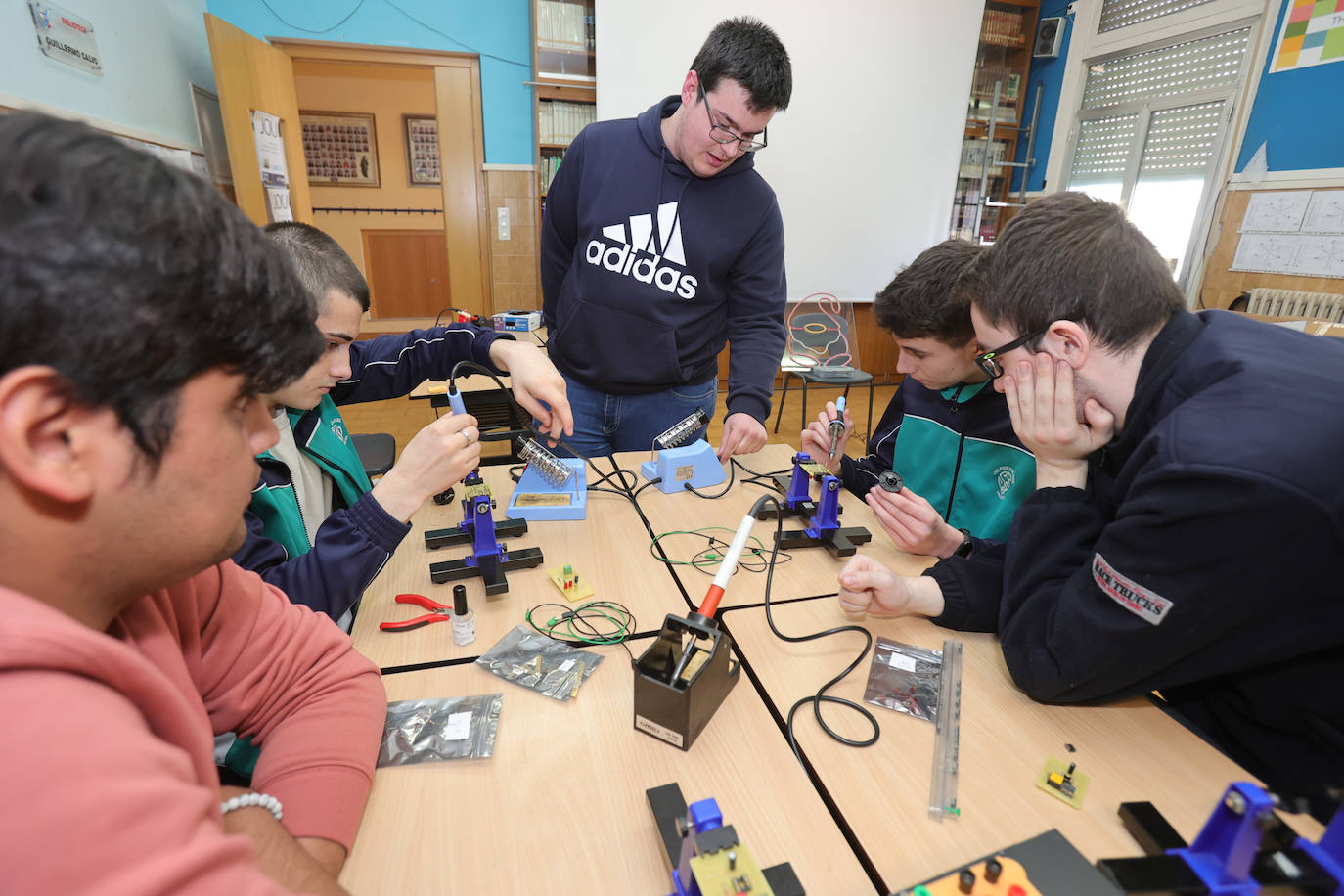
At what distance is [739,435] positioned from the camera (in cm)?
169

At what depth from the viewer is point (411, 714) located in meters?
0.85

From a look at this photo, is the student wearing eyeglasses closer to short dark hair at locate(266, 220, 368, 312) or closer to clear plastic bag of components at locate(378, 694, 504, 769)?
clear plastic bag of components at locate(378, 694, 504, 769)

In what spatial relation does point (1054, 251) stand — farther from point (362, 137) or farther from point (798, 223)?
point (362, 137)

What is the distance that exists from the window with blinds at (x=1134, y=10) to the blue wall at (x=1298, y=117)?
0.76 metres

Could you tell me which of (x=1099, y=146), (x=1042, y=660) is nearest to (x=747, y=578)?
(x=1042, y=660)

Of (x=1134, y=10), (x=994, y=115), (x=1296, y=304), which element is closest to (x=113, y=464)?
(x=1296, y=304)

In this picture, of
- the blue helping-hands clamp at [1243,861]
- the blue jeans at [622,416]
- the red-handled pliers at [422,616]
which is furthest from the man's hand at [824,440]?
the blue helping-hands clamp at [1243,861]

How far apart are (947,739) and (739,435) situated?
3.19 ft

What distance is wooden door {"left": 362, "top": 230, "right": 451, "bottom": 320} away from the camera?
6473 mm

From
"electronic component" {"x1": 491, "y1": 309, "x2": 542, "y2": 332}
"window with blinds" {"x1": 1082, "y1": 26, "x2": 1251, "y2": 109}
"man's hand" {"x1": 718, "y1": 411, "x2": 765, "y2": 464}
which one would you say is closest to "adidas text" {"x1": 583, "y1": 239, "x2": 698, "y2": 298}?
"man's hand" {"x1": 718, "y1": 411, "x2": 765, "y2": 464}

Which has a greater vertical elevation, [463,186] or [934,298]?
[463,186]

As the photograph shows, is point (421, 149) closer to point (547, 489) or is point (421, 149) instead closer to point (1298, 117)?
point (547, 489)

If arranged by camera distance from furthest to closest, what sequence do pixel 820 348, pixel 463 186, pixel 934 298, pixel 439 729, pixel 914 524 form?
1. pixel 463 186
2. pixel 820 348
3. pixel 934 298
4. pixel 914 524
5. pixel 439 729

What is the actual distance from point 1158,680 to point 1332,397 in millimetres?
411
